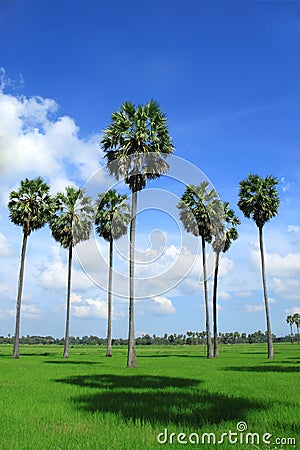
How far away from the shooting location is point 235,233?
54.3 meters

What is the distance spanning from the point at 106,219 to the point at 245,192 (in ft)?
57.9

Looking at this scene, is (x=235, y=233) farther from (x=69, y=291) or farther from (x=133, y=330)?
(x=133, y=330)

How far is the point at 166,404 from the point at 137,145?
916 inches

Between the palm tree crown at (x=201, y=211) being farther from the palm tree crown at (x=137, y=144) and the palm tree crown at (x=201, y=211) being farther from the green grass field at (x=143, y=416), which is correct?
the green grass field at (x=143, y=416)

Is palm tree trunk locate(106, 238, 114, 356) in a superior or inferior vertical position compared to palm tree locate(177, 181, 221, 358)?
inferior

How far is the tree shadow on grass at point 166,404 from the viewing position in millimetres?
11211

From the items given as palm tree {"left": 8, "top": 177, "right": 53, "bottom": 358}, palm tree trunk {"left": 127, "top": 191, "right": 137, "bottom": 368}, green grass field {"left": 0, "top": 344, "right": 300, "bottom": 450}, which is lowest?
green grass field {"left": 0, "top": 344, "right": 300, "bottom": 450}

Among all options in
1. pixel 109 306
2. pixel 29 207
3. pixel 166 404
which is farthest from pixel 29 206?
pixel 166 404

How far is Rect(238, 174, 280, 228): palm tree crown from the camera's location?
49219 mm

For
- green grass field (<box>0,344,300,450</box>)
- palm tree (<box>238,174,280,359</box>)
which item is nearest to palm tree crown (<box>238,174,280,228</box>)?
palm tree (<box>238,174,280,359</box>)

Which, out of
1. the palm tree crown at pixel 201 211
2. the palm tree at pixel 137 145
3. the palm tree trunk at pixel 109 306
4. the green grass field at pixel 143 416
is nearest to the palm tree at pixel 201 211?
the palm tree crown at pixel 201 211

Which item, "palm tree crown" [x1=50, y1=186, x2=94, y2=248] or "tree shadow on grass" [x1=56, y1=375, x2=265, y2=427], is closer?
"tree shadow on grass" [x1=56, y1=375, x2=265, y2=427]

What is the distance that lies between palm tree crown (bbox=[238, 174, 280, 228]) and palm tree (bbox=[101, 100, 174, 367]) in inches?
718

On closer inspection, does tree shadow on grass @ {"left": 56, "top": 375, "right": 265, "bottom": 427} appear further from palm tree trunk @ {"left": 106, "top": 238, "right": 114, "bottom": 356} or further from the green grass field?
palm tree trunk @ {"left": 106, "top": 238, "right": 114, "bottom": 356}
